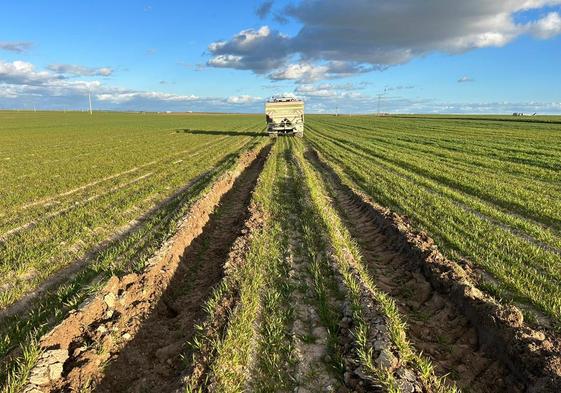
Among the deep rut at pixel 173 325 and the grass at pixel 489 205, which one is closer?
the deep rut at pixel 173 325

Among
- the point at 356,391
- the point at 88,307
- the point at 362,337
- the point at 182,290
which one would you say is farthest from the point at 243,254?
the point at 356,391

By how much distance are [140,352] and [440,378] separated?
3.63 metres

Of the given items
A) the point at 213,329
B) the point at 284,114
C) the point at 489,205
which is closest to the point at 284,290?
the point at 213,329

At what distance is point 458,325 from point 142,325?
4506 mm

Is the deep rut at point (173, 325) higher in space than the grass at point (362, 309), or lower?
lower

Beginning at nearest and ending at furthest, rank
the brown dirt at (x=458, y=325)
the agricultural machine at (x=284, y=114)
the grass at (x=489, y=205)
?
the brown dirt at (x=458, y=325)
the grass at (x=489, y=205)
the agricultural machine at (x=284, y=114)

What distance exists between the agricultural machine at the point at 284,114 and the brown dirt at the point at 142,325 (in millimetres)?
29323

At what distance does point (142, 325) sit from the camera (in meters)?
5.71

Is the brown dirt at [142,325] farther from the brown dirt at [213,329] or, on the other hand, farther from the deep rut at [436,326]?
the deep rut at [436,326]

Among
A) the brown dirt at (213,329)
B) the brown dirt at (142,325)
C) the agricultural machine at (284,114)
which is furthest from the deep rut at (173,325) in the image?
the agricultural machine at (284,114)

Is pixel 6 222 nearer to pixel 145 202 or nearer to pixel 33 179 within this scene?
pixel 145 202

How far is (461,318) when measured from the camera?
5.69 metres

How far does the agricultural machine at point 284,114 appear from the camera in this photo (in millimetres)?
36969

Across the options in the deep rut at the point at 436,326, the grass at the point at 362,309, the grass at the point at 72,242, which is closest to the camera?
the grass at the point at 362,309
